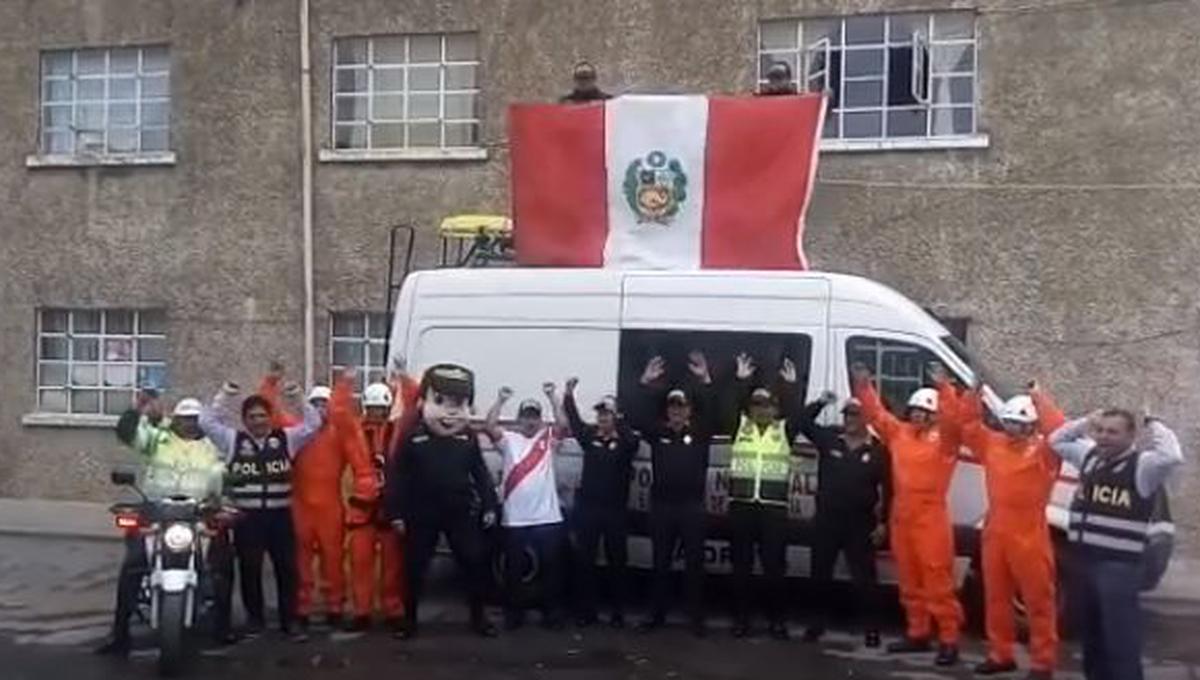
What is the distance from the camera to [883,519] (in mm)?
11148

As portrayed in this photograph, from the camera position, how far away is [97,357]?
61.7ft

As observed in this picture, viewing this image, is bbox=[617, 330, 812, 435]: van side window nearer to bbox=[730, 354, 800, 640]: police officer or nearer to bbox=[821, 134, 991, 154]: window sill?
bbox=[730, 354, 800, 640]: police officer

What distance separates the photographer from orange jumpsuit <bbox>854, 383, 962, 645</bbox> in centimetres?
1073

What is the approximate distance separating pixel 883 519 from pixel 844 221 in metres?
5.50

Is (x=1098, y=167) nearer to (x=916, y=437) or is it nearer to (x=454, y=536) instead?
(x=916, y=437)

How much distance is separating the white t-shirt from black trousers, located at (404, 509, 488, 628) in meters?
0.32

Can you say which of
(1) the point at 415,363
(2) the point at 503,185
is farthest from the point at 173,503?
(2) the point at 503,185

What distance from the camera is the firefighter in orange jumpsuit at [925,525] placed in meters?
10.7

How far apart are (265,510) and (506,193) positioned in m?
6.59

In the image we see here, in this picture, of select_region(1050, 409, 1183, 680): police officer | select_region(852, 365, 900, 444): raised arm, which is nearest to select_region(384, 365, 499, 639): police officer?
select_region(852, 365, 900, 444): raised arm

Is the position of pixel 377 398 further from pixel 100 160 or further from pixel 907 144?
pixel 100 160

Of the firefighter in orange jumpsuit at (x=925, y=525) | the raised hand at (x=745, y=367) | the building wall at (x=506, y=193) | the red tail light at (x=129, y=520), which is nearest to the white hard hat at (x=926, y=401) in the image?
the firefighter in orange jumpsuit at (x=925, y=525)

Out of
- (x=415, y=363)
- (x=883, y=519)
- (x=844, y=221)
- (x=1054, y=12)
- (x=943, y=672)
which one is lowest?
(x=943, y=672)

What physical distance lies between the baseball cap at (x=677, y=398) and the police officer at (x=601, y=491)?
1.18 feet
